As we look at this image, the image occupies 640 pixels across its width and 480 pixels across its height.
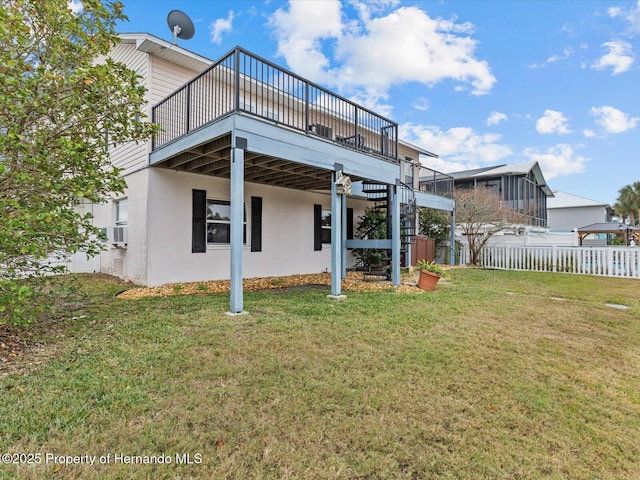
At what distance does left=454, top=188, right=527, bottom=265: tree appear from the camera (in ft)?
45.1

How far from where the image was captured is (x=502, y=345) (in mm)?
4008

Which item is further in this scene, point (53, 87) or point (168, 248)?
point (168, 248)

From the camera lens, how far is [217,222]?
8.89 m

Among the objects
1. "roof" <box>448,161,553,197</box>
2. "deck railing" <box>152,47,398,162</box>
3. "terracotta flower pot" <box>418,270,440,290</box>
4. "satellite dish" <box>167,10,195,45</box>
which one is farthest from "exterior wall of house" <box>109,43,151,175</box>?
"roof" <box>448,161,553,197</box>

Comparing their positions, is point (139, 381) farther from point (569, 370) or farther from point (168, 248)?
point (168, 248)

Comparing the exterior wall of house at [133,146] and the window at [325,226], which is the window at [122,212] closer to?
the exterior wall of house at [133,146]

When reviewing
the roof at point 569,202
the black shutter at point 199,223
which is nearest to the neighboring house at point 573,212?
the roof at point 569,202

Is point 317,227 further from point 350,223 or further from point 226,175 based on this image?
point 226,175

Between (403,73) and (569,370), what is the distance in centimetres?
1403

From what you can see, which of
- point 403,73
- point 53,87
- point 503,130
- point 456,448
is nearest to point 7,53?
point 53,87

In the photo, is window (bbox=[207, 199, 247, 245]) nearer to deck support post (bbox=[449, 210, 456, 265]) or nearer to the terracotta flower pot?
the terracotta flower pot

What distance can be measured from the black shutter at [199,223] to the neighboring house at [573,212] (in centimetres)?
3379

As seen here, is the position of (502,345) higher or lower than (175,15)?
lower

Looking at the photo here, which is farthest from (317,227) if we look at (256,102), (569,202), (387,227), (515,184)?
(569,202)
